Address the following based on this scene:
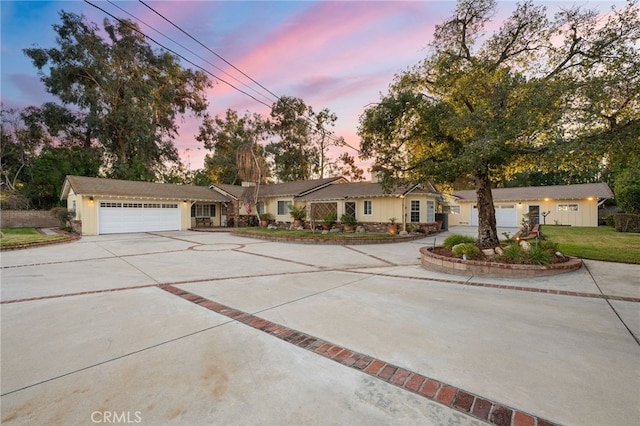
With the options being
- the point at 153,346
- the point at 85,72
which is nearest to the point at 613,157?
the point at 153,346

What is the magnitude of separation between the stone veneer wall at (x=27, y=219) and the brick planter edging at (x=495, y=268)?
27915mm

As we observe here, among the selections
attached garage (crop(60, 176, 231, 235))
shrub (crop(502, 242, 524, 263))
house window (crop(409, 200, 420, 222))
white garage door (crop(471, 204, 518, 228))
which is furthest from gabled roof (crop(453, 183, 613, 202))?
attached garage (crop(60, 176, 231, 235))

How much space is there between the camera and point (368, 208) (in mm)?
17625

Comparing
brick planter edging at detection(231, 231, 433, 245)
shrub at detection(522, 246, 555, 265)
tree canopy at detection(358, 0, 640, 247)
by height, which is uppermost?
tree canopy at detection(358, 0, 640, 247)

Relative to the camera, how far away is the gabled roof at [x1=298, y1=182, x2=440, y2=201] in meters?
16.2

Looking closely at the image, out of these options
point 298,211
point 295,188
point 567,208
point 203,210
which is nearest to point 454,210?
point 567,208

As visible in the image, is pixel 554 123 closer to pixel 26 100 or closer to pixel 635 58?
pixel 635 58

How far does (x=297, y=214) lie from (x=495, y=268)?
1391cm

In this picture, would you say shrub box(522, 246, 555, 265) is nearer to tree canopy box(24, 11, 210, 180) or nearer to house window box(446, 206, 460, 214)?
house window box(446, 206, 460, 214)

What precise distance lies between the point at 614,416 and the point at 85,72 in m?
36.4

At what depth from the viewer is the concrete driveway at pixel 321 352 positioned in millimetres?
2086

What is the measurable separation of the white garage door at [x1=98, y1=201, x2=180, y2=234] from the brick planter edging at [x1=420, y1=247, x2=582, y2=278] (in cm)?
1859

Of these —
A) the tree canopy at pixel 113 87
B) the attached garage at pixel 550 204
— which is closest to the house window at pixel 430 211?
the attached garage at pixel 550 204

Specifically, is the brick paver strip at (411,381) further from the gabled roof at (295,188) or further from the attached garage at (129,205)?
the attached garage at (129,205)
